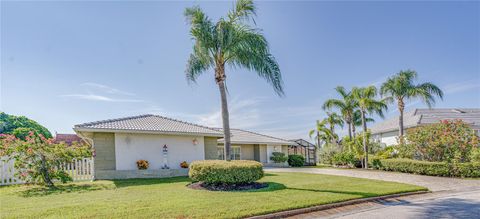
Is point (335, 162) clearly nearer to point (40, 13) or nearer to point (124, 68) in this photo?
point (124, 68)

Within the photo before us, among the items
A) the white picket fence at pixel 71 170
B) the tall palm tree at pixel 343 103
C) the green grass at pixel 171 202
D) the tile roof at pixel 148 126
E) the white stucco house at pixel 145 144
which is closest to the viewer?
the green grass at pixel 171 202

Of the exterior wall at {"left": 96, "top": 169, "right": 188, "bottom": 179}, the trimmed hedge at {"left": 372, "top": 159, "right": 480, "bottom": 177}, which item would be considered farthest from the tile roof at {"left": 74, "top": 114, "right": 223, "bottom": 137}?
the trimmed hedge at {"left": 372, "top": 159, "right": 480, "bottom": 177}

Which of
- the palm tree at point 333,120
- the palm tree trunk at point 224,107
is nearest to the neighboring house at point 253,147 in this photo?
the palm tree at point 333,120

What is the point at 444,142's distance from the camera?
15500mm

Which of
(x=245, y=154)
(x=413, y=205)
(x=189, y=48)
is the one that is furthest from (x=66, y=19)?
(x=245, y=154)

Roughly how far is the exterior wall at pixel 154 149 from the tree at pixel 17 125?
27.6m

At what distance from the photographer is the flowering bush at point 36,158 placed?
35.0ft

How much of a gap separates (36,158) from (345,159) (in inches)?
856

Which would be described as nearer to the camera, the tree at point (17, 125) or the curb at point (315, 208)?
the curb at point (315, 208)

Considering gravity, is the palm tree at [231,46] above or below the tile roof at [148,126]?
above

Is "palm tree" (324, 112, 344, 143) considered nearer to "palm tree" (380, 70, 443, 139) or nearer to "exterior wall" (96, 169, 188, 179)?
"palm tree" (380, 70, 443, 139)

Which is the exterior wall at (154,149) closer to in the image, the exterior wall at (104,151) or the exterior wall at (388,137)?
the exterior wall at (104,151)

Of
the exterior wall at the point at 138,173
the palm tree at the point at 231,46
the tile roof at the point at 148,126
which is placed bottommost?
the exterior wall at the point at 138,173

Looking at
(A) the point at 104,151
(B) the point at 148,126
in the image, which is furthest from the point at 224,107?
(A) the point at 104,151
